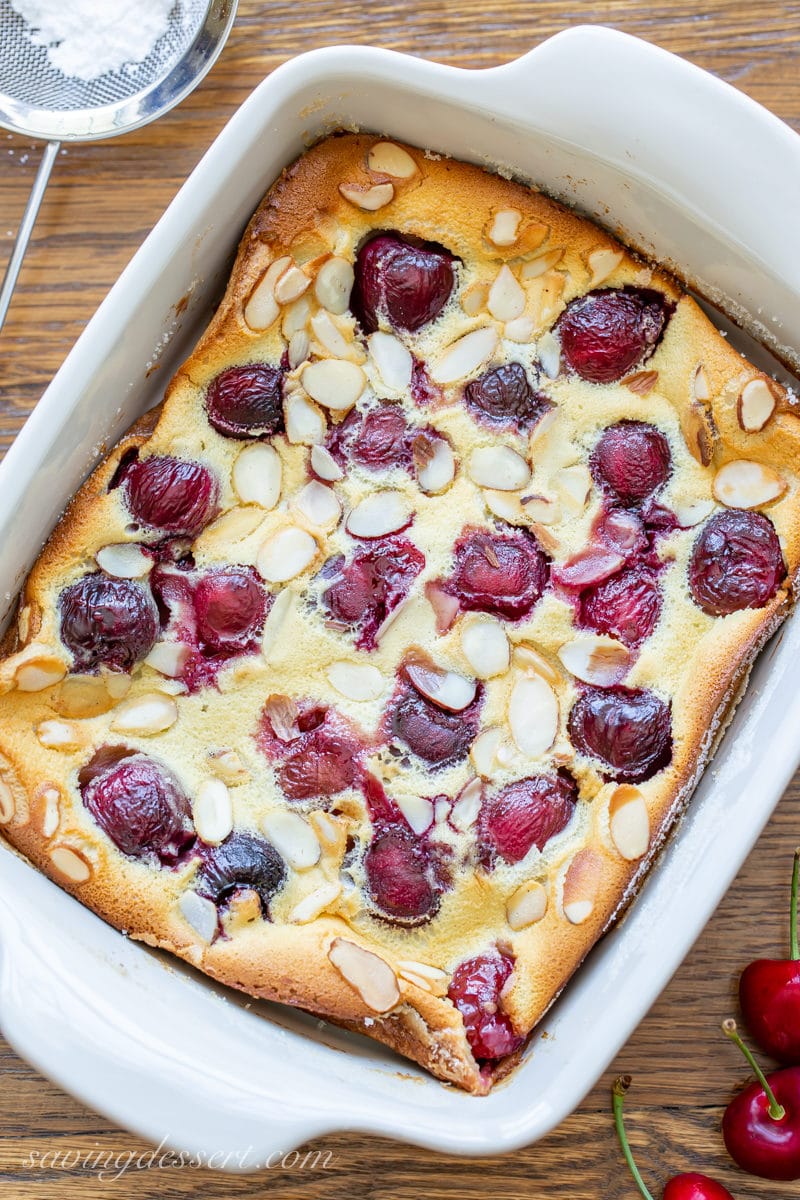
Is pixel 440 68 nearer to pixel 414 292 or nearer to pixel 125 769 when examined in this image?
pixel 414 292

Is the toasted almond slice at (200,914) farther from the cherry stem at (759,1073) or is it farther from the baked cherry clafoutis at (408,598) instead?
the cherry stem at (759,1073)

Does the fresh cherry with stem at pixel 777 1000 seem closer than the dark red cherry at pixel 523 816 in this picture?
No

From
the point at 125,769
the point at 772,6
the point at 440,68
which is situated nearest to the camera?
the point at 440,68

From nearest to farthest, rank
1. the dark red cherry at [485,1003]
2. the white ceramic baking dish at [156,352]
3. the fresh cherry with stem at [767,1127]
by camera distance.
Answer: the white ceramic baking dish at [156,352]
the dark red cherry at [485,1003]
the fresh cherry with stem at [767,1127]

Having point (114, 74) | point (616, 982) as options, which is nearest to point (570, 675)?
point (616, 982)

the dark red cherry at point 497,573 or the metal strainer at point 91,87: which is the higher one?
the metal strainer at point 91,87

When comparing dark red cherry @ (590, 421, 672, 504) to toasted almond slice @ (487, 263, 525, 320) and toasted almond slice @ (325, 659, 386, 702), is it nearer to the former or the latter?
toasted almond slice @ (487, 263, 525, 320)

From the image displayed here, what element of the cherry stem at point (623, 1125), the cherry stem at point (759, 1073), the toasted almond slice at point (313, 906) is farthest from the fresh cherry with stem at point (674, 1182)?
the toasted almond slice at point (313, 906)
